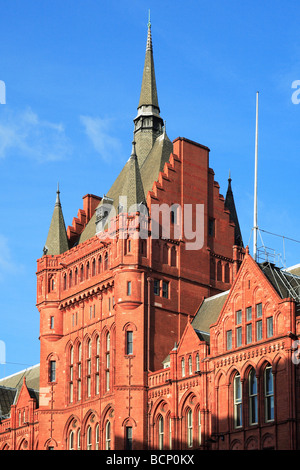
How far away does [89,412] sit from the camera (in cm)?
10894

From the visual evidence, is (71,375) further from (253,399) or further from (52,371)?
(253,399)

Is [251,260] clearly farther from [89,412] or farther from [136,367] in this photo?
[89,412]

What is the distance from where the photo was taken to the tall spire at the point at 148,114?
122 metres

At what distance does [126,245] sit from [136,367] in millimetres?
11242

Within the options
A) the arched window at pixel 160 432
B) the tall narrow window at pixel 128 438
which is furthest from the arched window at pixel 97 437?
the arched window at pixel 160 432

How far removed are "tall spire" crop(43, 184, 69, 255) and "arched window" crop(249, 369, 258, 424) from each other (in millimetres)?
33576

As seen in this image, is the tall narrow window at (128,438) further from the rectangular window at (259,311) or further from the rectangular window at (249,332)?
the rectangular window at (259,311)

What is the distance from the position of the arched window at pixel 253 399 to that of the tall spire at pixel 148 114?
36792 mm

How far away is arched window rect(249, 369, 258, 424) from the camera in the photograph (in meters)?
90.1

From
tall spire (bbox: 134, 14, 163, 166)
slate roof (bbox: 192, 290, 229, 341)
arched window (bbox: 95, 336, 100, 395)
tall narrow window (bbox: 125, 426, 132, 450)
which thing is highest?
tall spire (bbox: 134, 14, 163, 166)

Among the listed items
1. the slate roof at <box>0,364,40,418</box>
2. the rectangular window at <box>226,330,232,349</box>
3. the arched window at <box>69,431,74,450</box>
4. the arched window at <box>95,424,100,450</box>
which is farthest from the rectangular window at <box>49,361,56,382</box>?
the rectangular window at <box>226,330,232,349</box>

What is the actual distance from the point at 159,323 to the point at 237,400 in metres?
15.3

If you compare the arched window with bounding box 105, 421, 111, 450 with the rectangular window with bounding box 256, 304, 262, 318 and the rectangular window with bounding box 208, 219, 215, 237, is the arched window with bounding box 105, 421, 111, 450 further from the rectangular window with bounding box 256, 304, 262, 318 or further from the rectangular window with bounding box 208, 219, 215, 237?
the rectangular window with bounding box 256, 304, 262, 318

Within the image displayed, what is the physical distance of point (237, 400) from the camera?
9225 cm
